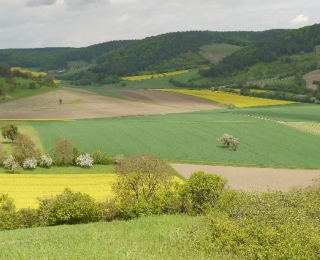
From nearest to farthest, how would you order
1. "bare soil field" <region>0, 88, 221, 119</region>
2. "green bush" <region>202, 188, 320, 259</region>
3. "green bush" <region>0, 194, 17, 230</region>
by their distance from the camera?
"green bush" <region>202, 188, 320, 259</region>, "green bush" <region>0, 194, 17, 230</region>, "bare soil field" <region>0, 88, 221, 119</region>

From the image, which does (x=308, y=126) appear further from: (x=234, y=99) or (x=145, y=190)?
(x=145, y=190)

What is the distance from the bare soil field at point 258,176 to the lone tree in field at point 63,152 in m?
14.8

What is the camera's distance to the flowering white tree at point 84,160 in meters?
60.4

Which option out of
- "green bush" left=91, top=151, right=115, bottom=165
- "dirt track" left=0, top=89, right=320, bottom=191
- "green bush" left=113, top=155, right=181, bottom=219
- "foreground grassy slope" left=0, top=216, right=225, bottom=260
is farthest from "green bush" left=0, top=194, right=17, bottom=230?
"dirt track" left=0, top=89, right=320, bottom=191

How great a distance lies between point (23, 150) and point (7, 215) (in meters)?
20.9

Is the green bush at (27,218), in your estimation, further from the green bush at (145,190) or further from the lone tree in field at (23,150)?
the lone tree in field at (23,150)

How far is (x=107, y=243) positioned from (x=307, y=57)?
590ft

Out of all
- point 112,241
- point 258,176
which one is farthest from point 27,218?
point 258,176

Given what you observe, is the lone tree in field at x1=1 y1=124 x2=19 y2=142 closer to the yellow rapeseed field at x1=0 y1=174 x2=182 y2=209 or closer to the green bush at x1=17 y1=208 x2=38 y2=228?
the yellow rapeseed field at x1=0 y1=174 x2=182 y2=209

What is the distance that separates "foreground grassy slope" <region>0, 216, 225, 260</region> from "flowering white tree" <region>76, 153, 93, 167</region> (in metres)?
23.2

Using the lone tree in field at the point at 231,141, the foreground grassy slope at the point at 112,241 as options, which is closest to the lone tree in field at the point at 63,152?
the foreground grassy slope at the point at 112,241

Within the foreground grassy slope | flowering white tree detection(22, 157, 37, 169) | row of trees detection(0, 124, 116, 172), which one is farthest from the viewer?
row of trees detection(0, 124, 116, 172)

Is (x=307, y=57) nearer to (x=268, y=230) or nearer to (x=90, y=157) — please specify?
(x=90, y=157)

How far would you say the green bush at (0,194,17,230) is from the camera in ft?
129
